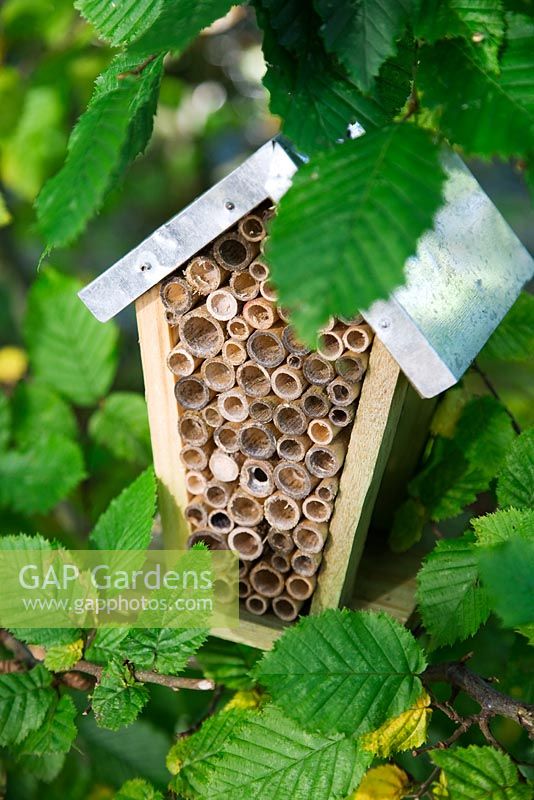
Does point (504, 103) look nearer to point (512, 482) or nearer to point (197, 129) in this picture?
point (512, 482)

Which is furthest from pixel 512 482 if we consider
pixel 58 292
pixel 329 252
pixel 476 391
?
pixel 58 292

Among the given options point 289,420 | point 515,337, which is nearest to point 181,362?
point 289,420

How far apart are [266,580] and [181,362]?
0.31 m

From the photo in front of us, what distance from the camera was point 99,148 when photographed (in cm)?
60

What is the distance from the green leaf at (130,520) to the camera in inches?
36.3

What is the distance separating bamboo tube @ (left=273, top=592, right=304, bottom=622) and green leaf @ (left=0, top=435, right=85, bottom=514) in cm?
35

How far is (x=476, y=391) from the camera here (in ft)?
3.91

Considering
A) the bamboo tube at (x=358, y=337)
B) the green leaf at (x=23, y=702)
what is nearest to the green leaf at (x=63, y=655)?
the green leaf at (x=23, y=702)

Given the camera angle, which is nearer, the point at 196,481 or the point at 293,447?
the point at 293,447

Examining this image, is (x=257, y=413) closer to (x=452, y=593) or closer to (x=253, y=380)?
(x=253, y=380)

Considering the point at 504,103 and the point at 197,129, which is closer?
the point at 504,103

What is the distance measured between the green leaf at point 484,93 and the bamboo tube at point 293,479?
42 centimetres

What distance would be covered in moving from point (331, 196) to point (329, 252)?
6 centimetres

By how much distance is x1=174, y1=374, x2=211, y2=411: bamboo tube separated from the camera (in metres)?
0.92
